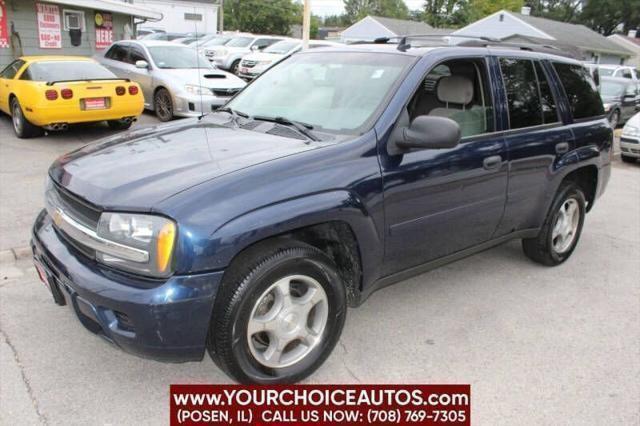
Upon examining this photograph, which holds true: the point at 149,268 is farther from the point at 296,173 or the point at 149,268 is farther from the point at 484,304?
the point at 484,304

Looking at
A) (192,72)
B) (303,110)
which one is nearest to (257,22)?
(192,72)

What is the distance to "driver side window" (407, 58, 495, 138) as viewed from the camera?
3.73 metres

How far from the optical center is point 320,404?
2.97m

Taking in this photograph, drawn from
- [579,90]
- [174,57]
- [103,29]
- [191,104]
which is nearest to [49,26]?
[103,29]

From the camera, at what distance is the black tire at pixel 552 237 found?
181 inches

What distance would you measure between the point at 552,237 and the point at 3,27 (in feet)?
42.9

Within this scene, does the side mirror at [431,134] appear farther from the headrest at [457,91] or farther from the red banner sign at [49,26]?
the red banner sign at [49,26]

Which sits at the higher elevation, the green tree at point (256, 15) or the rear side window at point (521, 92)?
the green tree at point (256, 15)

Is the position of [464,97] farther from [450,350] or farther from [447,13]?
[447,13]

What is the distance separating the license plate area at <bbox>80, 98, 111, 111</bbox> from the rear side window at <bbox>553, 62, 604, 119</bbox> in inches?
267

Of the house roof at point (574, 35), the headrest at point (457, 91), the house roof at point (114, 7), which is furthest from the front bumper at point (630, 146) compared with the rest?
the house roof at point (574, 35)

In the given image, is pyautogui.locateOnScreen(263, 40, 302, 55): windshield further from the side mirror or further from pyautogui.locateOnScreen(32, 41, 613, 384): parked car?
the side mirror

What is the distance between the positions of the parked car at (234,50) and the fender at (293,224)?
752 inches

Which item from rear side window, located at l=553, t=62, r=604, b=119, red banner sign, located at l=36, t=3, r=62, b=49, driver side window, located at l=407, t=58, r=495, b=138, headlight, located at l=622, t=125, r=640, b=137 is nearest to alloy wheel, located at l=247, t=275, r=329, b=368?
driver side window, located at l=407, t=58, r=495, b=138
